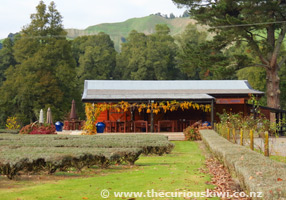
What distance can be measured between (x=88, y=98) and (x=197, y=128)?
7.17 m

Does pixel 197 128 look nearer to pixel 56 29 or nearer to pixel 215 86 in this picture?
pixel 215 86

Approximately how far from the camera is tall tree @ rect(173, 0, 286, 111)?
3042cm

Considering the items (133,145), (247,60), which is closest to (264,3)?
(247,60)

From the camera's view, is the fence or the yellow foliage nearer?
the fence

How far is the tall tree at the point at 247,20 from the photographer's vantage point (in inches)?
1198

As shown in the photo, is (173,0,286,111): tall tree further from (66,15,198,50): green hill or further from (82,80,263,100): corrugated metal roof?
(66,15,198,50): green hill

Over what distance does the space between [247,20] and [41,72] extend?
23.4m

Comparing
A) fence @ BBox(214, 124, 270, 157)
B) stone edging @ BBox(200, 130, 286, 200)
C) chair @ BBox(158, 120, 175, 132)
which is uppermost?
stone edging @ BBox(200, 130, 286, 200)

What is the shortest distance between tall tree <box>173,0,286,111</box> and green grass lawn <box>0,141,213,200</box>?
70.1ft

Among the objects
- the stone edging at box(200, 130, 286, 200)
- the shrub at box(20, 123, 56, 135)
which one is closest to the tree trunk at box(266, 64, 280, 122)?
the shrub at box(20, 123, 56, 135)

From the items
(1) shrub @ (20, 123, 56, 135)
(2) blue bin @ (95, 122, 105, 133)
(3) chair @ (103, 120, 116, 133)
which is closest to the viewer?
(1) shrub @ (20, 123, 56, 135)

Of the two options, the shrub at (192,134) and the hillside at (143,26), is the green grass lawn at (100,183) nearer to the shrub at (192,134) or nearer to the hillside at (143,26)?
the shrub at (192,134)

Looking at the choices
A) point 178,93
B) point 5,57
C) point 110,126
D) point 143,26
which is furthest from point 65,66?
point 143,26

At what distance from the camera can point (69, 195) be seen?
769 cm
